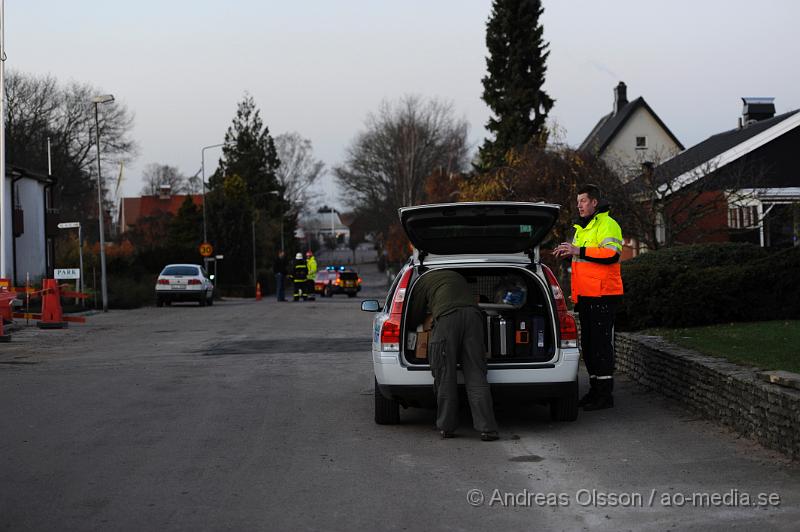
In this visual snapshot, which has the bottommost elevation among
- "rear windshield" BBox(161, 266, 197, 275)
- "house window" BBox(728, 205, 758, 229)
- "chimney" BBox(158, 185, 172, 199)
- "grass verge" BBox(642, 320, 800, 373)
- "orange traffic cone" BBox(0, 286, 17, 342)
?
"grass verge" BBox(642, 320, 800, 373)

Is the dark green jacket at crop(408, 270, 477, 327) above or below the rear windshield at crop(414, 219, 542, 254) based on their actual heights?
below

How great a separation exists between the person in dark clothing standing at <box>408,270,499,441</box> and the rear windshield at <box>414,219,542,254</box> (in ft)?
2.70

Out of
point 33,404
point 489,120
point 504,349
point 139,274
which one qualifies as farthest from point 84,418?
point 489,120

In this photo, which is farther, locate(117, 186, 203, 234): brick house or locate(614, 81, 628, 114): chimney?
locate(117, 186, 203, 234): brick house

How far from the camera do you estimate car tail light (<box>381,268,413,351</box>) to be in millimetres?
8742

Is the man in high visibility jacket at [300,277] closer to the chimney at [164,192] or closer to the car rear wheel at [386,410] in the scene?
the car rear wheel at [386,410]

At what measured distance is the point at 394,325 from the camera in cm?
877

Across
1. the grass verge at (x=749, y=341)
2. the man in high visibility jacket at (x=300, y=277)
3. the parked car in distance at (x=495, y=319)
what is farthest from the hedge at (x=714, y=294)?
the man in high visibility jacket at (x=300, y=277)

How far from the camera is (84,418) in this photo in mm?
9508

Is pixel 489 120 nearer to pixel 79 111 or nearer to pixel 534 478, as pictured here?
pixel 79 111

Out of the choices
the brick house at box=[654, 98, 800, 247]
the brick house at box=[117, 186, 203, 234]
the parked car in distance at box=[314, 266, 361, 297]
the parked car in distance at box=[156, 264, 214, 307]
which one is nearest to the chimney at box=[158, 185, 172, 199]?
the brick house at box=[117, 186, 203, 234]

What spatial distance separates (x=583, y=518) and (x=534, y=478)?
3.57 ft

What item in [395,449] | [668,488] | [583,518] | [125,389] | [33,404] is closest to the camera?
[583,518]

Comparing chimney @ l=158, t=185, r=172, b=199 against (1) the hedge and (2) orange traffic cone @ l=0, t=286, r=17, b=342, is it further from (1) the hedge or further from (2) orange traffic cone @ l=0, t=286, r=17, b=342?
(1) the hedge
